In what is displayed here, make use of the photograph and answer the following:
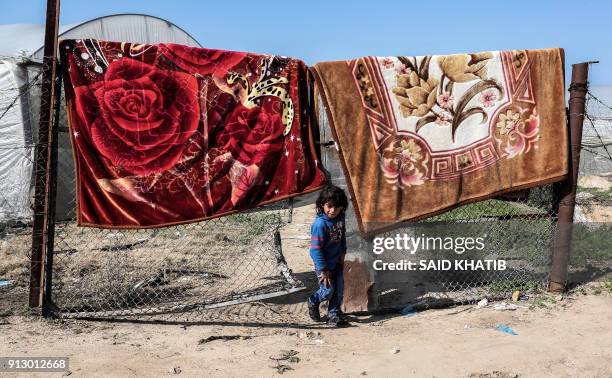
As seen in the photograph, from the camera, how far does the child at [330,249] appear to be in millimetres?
4172

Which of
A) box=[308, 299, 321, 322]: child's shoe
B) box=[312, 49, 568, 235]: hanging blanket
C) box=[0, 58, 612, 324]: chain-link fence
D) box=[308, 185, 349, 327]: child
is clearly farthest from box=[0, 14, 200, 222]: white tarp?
box=[312, 49, 568, 235]: hanging blanket

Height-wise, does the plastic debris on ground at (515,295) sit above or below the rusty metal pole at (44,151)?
below

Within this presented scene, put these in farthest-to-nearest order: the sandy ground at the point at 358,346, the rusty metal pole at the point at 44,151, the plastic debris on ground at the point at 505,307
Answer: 1. the plastic debris on ground at the point at 505,307
2. the rusty metal pole at the point at 44,151
3. the sandy ground at the point at 358,346

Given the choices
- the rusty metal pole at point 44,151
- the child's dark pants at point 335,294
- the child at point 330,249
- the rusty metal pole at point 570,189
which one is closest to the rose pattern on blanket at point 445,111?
the rusty metal pole at point 570,189

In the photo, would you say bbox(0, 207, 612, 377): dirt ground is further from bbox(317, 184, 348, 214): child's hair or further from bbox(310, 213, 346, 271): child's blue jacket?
bbox(317, 184, 348, 214): child's hair

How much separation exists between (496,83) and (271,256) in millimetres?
3531

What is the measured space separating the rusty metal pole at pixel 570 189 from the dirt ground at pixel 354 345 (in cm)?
33

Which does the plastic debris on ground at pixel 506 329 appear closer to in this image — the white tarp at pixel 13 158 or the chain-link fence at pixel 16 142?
the chain-link fence at pixel 16 142

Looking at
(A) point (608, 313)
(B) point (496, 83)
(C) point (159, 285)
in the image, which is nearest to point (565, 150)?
(B) point (496, 83)

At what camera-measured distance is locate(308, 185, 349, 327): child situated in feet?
13.7

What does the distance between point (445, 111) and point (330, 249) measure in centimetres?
154

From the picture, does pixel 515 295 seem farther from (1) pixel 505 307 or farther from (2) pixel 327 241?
(2) pixel 327 241

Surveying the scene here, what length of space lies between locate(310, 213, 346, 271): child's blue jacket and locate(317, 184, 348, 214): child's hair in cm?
9

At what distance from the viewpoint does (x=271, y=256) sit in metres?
6.82
